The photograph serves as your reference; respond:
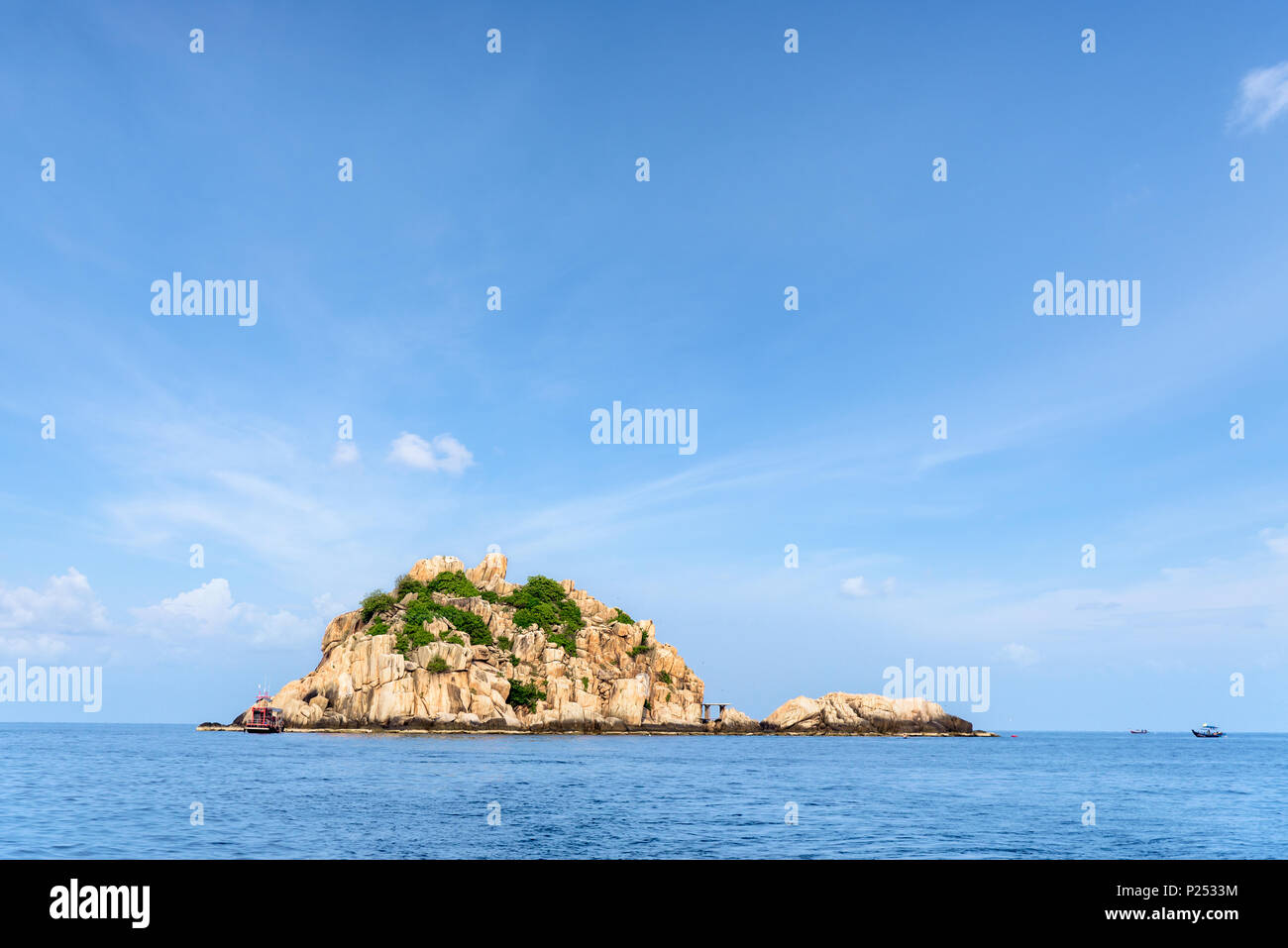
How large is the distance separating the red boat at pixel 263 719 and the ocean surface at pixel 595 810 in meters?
66.6

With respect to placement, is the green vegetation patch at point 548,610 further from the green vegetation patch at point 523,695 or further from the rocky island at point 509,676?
the green vegetation patch at point 523,695

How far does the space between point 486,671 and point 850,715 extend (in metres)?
93.2

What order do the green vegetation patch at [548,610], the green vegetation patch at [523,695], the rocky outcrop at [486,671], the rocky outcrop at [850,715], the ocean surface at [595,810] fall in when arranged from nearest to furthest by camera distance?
the ocean surface at [595,810], the rocky outcrop at [486,671], the green vegetation patch at [523,695], the green vegetation patch at [548,610], the rocky outcrop at [850,715]

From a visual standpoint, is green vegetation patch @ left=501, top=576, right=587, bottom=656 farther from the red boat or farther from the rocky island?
the red boat

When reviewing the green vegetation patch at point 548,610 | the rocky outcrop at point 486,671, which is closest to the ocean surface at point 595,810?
the rocky outcrop at point 486,671

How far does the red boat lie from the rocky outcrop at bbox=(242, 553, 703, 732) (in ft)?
12.7

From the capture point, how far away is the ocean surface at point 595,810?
32.2 metres

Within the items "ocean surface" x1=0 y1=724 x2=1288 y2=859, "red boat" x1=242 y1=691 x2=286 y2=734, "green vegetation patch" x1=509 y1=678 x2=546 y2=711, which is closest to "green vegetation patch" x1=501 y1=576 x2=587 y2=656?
"green vegetation patch" x1=509 y1=678 x2=546 y2=711

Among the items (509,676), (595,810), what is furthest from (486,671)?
(595,810)
